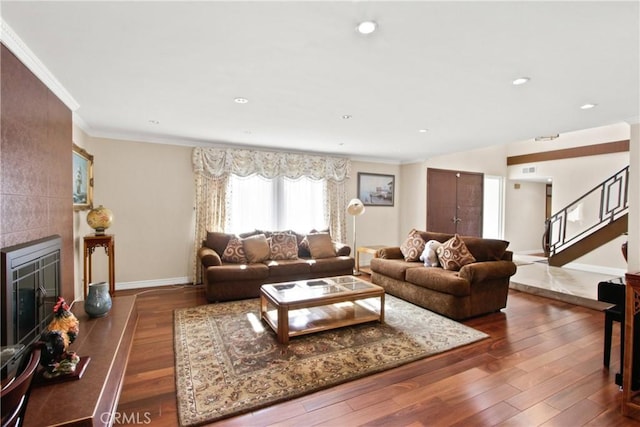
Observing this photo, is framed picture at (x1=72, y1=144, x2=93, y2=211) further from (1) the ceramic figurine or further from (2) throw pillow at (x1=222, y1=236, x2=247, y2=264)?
(1) the ceramic figurine

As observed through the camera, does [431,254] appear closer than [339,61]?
No

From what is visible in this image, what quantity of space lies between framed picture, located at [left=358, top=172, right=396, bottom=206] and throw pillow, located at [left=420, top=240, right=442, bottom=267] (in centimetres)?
236

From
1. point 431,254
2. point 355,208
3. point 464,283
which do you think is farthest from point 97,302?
point 355,208

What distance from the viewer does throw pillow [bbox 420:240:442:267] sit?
391 centimetres

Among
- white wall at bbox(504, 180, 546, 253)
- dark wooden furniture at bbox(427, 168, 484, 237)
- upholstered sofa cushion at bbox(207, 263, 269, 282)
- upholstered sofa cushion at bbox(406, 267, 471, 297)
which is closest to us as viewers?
upholstered sofa cushion at bbox(406, 267, 471, 297)

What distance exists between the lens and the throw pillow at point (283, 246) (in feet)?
15.1

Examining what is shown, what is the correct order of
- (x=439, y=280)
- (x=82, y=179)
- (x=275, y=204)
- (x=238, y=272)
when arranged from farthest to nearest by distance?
(x=275, y=204)
(x=238, y=272)
(x=82, y=179)
(x=439, y=280)

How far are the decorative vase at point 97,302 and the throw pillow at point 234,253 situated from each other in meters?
1.78

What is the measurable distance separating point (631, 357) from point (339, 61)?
104 inches

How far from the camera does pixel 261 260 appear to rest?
442 centimetres

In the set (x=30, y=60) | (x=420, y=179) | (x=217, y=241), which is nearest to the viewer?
(x=30, y=60)

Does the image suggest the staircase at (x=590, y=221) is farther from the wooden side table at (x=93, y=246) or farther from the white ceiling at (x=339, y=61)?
the wooden side table at (x=93, y=246)

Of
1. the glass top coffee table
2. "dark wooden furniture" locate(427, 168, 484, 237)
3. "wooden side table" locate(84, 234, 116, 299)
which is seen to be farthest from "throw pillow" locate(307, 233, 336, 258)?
"wooden side table" locate(84, 234, 116, 299)

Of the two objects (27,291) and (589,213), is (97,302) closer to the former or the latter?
(27,291)
